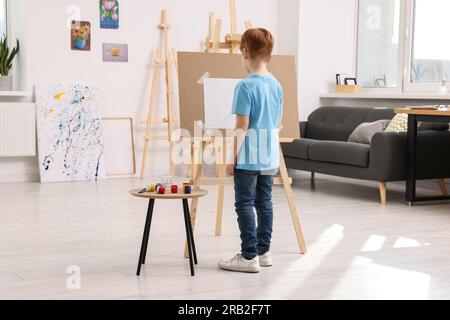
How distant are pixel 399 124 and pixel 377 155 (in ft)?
1.48

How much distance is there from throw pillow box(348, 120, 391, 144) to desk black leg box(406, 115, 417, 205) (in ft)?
2.10

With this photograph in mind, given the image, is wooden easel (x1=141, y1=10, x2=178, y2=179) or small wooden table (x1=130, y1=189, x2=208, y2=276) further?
wooden easel (x1=141, y1=10, x2=178, y2=179)

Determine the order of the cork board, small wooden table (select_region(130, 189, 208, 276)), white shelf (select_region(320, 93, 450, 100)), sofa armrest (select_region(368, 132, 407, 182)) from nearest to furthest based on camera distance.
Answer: small wooden table (select_region(130, 189, 208, 276)) < the cork board < sofa armrest (select_region(368, 132, 407, 182)) < white shelf (select_region(320, 93, 450, 100))

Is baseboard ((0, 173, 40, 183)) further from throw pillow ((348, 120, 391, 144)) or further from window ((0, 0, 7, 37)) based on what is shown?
throw pillow ((348, 120, 391, 144))

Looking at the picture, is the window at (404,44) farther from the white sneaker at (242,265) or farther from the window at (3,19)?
the white sneaker at (242,265)

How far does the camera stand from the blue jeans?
3703 millimetres

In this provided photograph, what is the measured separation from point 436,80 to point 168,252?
4.26 m

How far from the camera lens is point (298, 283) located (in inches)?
141

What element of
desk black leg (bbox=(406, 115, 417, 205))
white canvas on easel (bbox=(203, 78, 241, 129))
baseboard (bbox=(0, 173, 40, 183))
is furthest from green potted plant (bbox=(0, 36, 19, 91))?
desk black leg (bbox=(406, 115, 417, 205))

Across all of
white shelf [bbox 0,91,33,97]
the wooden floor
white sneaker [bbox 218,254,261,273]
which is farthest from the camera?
white shelf [bbox 0,91,33,97]

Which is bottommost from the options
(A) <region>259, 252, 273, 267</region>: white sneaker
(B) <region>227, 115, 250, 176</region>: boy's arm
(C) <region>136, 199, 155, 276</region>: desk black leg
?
(A) <region>259, 252, 273, 267</region>: white sneaker

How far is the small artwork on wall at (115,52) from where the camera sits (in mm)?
7816
